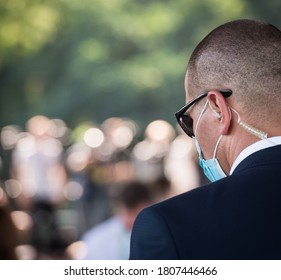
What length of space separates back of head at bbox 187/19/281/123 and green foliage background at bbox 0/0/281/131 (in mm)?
10354

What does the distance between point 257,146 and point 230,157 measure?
11 centimetres

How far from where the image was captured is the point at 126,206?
478 centimetres

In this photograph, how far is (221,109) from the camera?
79.1 inches

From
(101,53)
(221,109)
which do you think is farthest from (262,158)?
(101,53)

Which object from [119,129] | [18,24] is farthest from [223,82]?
[18,24]

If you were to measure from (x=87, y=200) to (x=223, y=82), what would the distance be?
235 inches

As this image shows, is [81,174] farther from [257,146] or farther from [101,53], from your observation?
[257,146]

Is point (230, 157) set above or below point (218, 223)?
above

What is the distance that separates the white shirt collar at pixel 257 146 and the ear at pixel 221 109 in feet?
0.24

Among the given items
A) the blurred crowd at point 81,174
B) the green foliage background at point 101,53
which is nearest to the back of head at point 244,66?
the blurred crowd at point 81,174

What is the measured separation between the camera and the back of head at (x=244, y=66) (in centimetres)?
201

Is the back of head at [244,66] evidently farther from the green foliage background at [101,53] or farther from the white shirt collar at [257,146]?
the green foliage background at [101,53]

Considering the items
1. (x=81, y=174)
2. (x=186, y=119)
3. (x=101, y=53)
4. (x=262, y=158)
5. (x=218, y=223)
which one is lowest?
(x=218, y=223)
